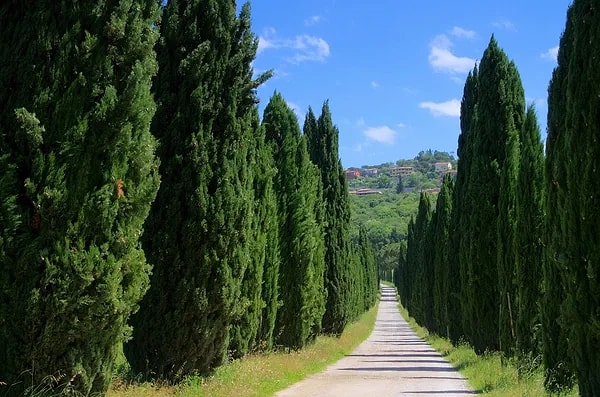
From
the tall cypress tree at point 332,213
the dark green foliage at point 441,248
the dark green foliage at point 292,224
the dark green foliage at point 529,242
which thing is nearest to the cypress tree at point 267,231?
the dark green foliage at point 292,224

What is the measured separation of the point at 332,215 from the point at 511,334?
14568mm

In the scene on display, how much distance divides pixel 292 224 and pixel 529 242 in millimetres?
8333

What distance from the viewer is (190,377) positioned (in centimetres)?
954

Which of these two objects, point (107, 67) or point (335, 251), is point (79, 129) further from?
point (335, 251)

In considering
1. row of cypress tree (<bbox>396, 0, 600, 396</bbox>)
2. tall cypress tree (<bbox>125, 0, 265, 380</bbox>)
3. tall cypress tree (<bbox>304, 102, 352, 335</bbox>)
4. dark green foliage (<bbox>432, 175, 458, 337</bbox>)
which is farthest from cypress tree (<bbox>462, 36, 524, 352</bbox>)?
dark green foliage (<bbox>432, 175, 458, 337</bbox>)

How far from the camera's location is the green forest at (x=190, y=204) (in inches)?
212

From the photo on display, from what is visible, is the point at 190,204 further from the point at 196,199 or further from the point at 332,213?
the point at 332,213

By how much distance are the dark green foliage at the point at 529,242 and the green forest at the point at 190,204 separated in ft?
0.13

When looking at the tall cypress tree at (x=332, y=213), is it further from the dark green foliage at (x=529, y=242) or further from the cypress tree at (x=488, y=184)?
the dark green foliage at (x=529, y=242)

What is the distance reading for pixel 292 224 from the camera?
19531 mm

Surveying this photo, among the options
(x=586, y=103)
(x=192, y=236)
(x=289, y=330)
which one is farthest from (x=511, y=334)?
(x=586, y=103)

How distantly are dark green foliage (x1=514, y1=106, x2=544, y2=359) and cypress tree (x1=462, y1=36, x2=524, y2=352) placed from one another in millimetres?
4931

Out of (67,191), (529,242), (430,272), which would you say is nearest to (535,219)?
(529,242)

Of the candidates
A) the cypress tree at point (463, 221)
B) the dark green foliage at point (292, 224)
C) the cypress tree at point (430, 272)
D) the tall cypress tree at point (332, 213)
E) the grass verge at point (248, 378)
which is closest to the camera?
the grass verge at point (248, 378)
